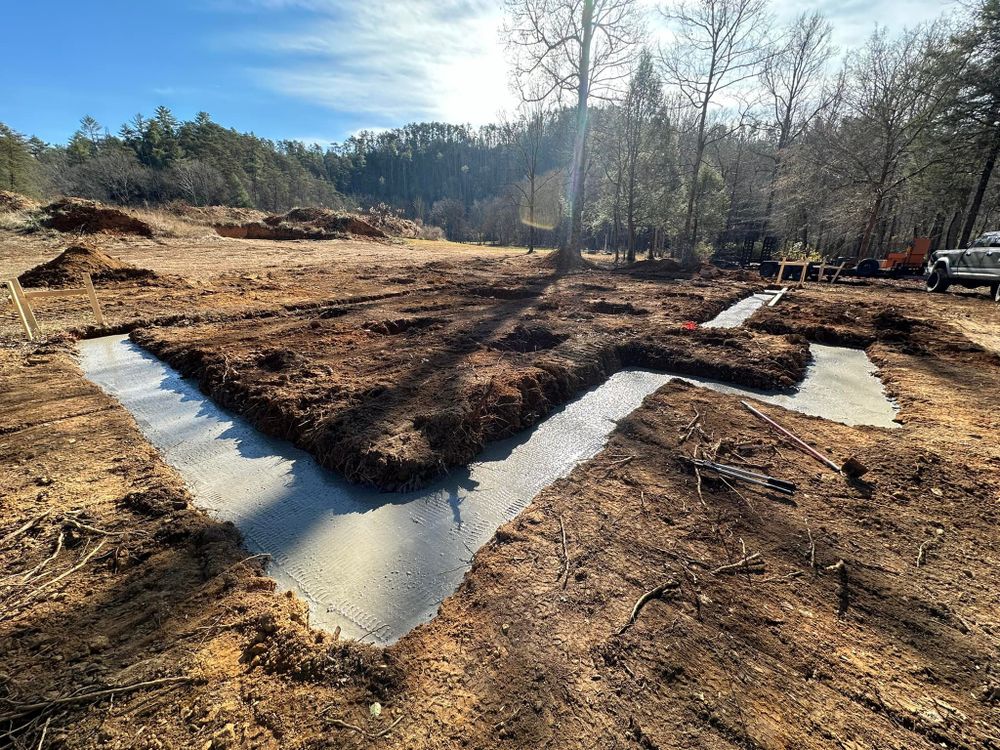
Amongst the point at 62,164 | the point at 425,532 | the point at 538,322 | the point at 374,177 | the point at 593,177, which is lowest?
the point at 425,532

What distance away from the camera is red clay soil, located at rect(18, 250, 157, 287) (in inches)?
318

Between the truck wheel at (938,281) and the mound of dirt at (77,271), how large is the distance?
65.6ft

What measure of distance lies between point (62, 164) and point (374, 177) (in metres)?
44.9

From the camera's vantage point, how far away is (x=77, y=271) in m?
8.35

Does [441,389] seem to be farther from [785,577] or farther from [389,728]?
[785,577]

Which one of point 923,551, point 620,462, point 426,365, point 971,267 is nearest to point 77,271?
point 426,365

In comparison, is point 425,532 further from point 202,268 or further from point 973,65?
point 973,65

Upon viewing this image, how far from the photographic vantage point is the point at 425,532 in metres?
2.28

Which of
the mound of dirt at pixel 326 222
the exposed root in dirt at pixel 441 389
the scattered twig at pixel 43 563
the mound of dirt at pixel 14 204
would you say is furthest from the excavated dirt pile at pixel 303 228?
the scattered twig at pixel 43 563

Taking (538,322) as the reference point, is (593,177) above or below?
above

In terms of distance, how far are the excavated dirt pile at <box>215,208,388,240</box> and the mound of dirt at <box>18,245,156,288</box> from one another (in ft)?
56.1

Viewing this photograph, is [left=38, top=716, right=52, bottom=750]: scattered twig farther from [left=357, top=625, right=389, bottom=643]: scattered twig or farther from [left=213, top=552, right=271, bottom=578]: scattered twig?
[left=357, top=625, right=389, bottom=643]: scattered twig

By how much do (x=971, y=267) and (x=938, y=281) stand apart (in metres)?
0.91

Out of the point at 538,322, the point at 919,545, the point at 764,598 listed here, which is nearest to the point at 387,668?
the point at 764,598
